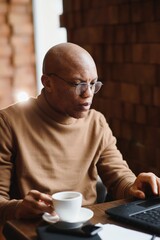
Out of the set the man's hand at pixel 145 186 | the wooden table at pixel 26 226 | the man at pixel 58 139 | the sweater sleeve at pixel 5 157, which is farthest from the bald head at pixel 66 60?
the wooden table at pixel 26 226

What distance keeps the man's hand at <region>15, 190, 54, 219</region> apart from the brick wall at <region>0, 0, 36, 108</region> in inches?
121

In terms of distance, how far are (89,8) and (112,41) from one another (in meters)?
0.31

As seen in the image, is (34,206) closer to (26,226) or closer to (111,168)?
(26,226)

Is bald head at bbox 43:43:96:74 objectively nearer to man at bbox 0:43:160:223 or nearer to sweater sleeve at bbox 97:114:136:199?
man at bbox 0:43:160:223

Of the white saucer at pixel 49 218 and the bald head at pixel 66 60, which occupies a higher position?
the bald head at pixel 66 60

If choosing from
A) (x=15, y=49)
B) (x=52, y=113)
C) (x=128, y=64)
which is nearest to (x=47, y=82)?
(x=52, y=113)

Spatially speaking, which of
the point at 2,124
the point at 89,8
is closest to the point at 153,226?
the point at 2,124

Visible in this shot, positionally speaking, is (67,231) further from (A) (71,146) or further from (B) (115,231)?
(A) (71,146)

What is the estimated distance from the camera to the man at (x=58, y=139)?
174 centimetres

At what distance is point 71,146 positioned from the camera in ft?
6.07

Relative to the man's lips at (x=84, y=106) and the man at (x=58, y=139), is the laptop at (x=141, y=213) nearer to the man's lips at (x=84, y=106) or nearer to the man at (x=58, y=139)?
→ the man at (x=58, y=139)

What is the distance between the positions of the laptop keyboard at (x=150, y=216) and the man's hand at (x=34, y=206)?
266 millimetres

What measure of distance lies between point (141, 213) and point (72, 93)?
1.88 ft

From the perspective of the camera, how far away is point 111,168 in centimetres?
193
